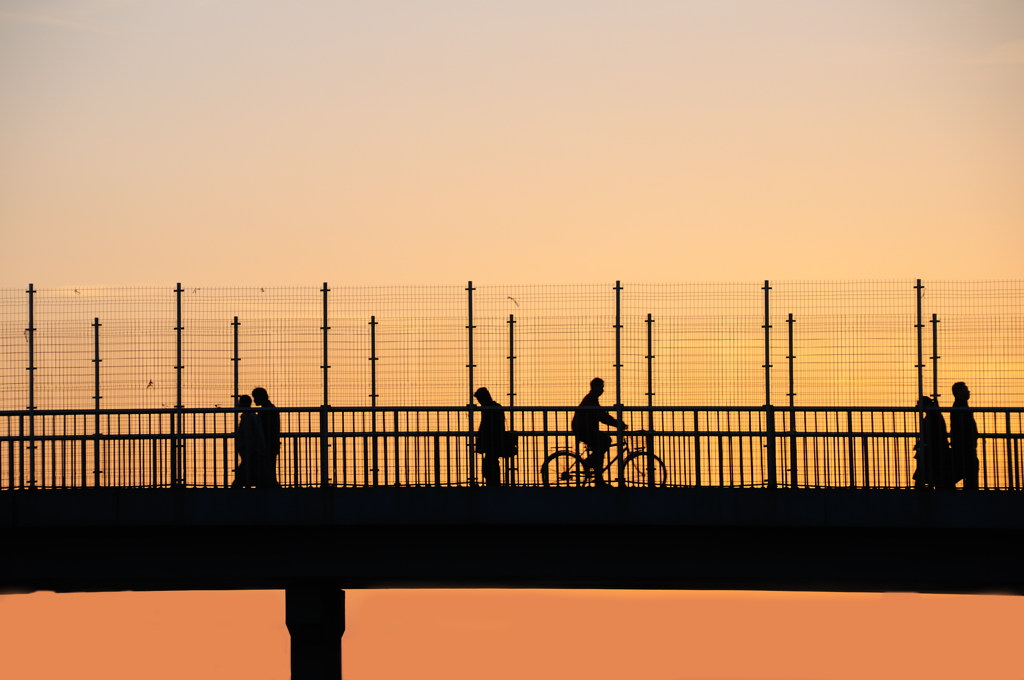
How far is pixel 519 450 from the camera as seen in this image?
21.6 meters

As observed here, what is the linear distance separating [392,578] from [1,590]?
482cm

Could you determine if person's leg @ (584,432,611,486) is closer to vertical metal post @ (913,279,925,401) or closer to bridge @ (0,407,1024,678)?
bridge @ (0,407,1024,678)

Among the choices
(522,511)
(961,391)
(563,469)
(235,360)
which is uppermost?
(235,360)

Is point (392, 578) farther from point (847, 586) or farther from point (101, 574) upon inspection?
point (847, 586)

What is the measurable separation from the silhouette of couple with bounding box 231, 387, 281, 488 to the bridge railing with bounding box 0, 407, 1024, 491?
0.41 ft

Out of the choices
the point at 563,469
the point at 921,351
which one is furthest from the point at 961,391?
the point at 921,351

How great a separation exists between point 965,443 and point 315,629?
30.2ft

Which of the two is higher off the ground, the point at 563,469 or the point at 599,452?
the point at 599,452

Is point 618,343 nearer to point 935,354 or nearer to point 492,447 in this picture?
point 935,354

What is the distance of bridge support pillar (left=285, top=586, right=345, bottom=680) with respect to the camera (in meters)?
24.4

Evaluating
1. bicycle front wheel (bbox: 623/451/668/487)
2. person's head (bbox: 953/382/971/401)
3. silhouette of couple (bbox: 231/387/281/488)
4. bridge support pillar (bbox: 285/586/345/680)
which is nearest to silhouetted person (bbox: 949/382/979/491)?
person's head (bbox: 953/382/971/401)

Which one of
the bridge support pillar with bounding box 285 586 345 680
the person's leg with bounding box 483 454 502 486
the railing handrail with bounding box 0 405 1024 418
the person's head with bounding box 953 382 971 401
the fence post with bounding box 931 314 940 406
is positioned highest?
the fence post with bounding box 931 314 940 406

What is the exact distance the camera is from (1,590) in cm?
2236

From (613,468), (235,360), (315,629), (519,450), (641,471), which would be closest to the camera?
(641,471)
